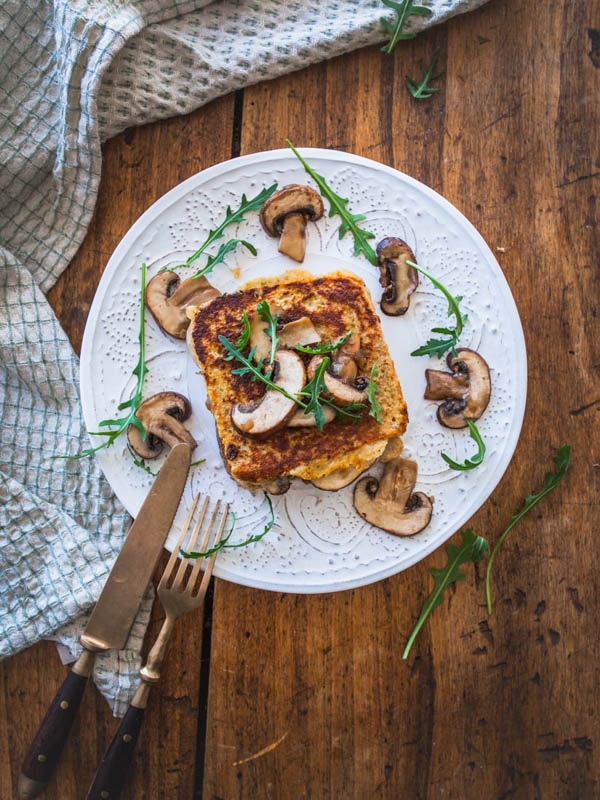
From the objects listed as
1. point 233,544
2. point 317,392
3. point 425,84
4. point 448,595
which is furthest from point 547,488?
point 425,84

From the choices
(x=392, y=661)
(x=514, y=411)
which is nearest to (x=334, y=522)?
(x=392, y=661)

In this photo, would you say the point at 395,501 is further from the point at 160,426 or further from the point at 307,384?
the point at 160,426

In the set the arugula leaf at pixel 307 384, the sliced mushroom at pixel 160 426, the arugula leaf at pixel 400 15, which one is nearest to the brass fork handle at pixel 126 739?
the sliced mushroom at pixel 160 426

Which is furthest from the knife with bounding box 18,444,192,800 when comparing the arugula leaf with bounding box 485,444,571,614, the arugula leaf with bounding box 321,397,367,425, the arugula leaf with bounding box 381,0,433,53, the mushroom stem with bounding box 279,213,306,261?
the arugula leaf with bounding box 381,0,433,53

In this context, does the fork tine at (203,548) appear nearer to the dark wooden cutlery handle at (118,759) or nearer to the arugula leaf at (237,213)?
the dark wooden cutlery handle at (118,759)

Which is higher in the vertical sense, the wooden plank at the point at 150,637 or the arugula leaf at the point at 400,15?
the arugula leaf at the point at 400,15

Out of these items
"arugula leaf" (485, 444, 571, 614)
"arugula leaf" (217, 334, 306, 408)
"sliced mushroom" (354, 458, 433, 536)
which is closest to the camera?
"arugula leaf" (217, 334, 306, 408)

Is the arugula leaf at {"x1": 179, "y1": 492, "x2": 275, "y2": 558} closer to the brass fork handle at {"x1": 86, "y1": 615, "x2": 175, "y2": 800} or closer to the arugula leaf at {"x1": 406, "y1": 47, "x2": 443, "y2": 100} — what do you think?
the brass fork handle at {"x1": 86, "y1": 615, "x2": 175, "y2": 800}
